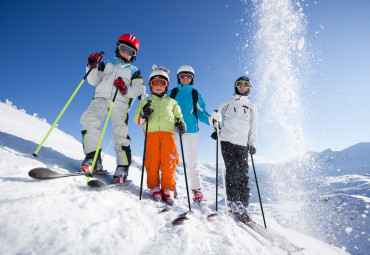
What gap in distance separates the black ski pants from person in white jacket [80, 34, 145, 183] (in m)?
2.18

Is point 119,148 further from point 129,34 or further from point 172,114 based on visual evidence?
point 129,34

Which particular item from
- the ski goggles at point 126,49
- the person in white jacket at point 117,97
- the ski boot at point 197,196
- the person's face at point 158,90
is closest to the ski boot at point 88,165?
the person in white jacket at point 117,97

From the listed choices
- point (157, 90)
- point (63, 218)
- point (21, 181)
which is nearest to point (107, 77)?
point (157, 90)

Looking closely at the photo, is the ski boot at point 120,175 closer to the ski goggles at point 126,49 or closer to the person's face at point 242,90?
the ski goggles at point 126,49

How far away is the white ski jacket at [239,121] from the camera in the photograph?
14.5 ft

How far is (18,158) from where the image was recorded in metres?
2.46

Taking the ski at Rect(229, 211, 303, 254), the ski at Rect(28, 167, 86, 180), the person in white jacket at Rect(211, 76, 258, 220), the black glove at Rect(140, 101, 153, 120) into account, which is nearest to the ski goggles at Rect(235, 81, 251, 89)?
the person in white jacket at Rect(211, 76, 258, 220)

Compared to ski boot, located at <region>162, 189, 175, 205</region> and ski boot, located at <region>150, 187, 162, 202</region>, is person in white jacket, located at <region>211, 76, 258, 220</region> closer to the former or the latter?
ski boot, located at <region>162, 189, 175, 205</region>

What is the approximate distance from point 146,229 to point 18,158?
80.9 inches

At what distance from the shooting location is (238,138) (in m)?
4.39

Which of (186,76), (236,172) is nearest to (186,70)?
(186,76)

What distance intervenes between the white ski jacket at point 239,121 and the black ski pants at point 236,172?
0.61 feet

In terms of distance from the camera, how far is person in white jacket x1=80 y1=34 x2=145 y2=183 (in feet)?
10.8

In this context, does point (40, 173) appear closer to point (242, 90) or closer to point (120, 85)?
point (120, 85)
